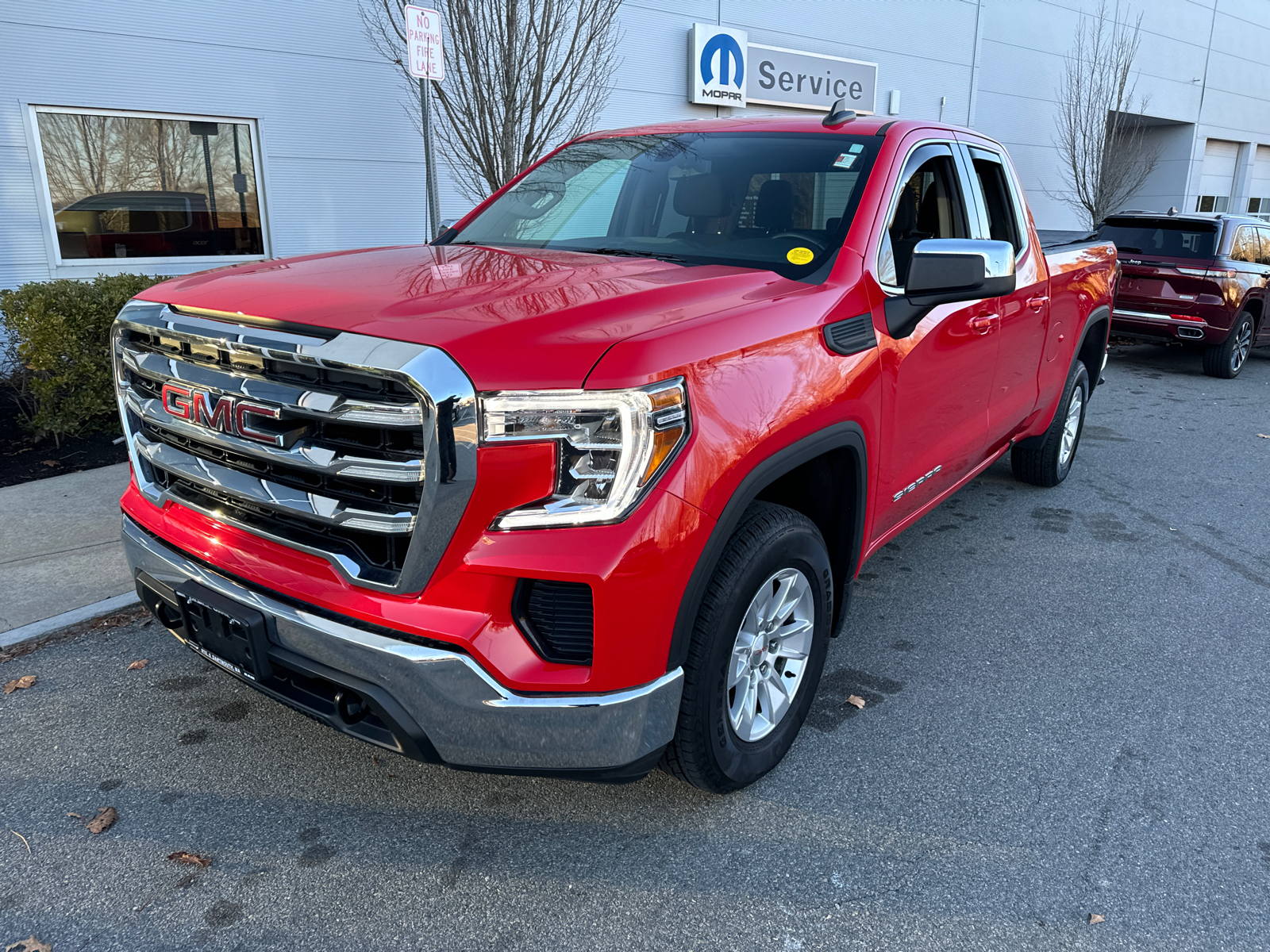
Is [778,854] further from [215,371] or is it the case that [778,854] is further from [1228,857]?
[215,371]

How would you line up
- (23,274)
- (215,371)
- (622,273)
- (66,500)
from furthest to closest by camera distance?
(23,274)
(66,500)
(622,273)
(215,371)

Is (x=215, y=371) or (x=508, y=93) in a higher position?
(x=508, y=93)

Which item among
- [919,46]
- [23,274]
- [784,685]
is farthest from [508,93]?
[919,46]

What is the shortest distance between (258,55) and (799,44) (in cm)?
825

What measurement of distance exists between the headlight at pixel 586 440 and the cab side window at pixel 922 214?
1369mm

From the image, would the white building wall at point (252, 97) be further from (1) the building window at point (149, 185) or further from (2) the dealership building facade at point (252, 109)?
(1) the building window at point (149, 185)

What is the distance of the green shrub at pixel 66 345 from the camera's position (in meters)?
5.80

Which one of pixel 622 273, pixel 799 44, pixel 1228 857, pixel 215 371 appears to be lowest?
pixel 1228 857

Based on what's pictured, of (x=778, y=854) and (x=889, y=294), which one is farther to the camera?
(x=889, y=294)

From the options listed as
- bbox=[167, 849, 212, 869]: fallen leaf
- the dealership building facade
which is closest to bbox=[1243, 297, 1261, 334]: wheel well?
the dealership building facade

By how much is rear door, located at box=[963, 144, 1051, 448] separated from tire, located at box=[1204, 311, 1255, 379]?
7.48 metres

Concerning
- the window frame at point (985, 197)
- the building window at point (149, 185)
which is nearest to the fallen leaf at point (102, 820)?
the window frame at point (985, 197)

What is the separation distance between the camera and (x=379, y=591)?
2137 millimetres

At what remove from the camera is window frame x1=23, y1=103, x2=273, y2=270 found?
25.2ft
